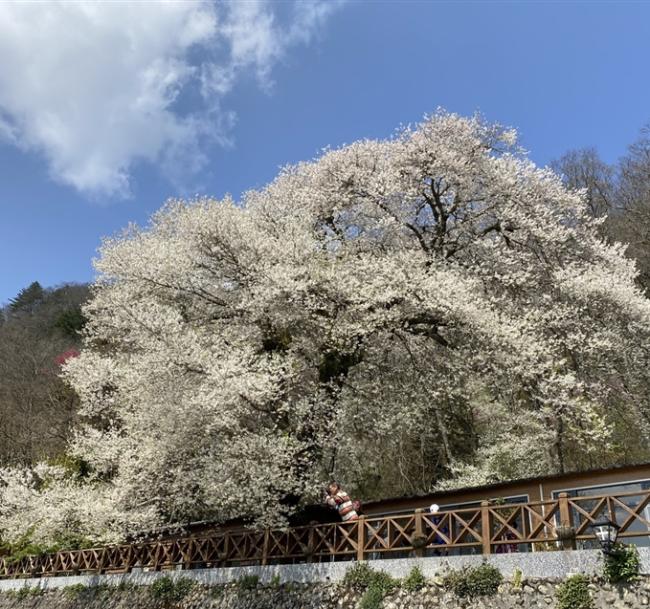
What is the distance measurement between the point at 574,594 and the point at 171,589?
978 centimetres

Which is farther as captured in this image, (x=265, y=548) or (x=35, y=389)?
(x=35, y=389)

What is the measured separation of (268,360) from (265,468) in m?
3.00

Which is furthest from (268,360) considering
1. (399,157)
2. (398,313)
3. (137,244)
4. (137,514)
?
(399,157)

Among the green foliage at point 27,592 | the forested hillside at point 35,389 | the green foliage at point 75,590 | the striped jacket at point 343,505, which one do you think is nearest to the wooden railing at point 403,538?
the striped jacket at point 343,505

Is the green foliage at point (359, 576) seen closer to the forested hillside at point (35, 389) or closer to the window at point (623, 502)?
the window at point (623, 502)

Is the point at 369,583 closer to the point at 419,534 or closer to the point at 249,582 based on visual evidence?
the point at 419,534

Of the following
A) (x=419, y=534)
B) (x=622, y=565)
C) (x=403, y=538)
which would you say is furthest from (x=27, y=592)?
(x=622, y=565)

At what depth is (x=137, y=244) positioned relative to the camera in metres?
17.3

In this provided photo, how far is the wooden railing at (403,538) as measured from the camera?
8398 millimetres

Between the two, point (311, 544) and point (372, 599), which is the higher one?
point (311, 544)

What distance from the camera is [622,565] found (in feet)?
24.5

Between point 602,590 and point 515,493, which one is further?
point 515,493

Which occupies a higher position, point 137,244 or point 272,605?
point 137,244

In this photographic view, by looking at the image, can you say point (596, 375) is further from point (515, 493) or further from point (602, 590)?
point (602, 590)
